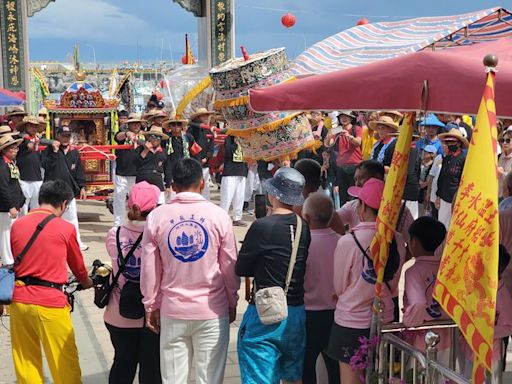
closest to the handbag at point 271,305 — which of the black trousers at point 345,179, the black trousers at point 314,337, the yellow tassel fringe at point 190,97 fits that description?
the black trousers at point 314,337

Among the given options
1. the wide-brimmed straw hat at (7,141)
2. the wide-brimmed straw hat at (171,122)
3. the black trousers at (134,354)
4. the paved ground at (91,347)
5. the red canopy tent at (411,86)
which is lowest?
the paved ground at (91,347)

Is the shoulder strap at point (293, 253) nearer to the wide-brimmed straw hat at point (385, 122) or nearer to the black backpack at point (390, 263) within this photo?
the black backpack at point (390, 263)

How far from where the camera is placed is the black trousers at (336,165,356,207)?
10891 millimetres

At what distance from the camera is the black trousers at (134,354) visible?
4.40 meters

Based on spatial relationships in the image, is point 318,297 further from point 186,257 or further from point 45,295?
point 45,295

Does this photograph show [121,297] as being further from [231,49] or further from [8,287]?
[231,49]

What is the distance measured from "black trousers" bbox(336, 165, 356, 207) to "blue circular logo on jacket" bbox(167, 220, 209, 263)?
23.1 ft

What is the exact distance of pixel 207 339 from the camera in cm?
410

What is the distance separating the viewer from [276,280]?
4.00 m

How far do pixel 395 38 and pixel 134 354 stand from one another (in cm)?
316

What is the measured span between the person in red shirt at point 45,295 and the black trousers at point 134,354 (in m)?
0.26

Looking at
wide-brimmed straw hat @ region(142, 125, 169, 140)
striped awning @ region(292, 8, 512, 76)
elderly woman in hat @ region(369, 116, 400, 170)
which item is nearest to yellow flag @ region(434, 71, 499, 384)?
striped awning @ region(292, 8, 512, 76)

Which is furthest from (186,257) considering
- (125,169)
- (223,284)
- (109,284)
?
(125,169)

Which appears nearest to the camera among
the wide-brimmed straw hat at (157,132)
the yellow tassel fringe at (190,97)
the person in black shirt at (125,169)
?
the wide-brimmed straw hat at (157,132)
